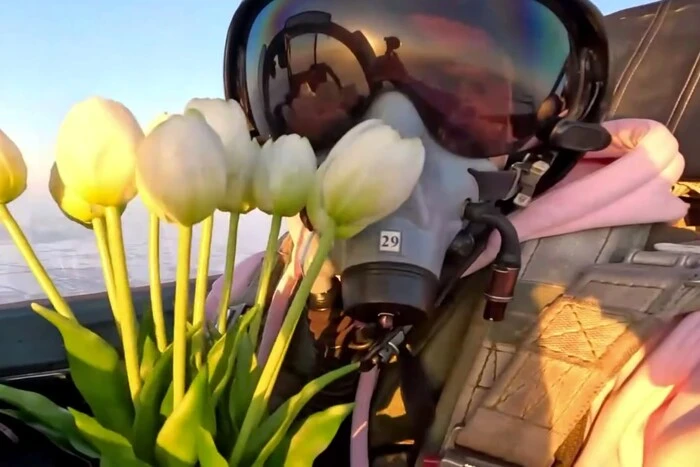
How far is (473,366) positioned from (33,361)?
59 centimetres

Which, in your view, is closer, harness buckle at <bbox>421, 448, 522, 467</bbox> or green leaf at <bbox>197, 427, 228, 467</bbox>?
green leaf at <bbox>197, 427, 228, 467</bbox>

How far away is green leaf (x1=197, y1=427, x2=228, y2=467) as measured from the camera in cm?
36

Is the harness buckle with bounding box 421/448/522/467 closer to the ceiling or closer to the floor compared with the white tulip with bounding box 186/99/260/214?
closer to the floor

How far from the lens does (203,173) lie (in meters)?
0.34

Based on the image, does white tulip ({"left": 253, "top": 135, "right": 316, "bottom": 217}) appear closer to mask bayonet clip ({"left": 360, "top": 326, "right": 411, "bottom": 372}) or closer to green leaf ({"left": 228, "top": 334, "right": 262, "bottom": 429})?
green leaf ({"left": 228, "top": 334, "right": 262, "bottom": 429})

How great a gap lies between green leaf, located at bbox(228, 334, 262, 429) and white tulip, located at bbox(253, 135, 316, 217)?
81 mm

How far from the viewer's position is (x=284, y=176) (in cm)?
39

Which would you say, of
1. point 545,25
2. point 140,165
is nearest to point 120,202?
point 140,165

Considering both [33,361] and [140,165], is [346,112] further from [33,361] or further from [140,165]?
[33,361]

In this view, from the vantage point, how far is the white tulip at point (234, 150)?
40 cm

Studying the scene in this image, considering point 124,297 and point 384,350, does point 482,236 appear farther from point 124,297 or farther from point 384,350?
point 124,297

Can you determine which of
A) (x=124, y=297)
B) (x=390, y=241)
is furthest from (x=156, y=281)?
(x=390, y=241)

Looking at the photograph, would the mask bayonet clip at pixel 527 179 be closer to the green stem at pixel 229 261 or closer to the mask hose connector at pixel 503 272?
the mask hose connector at pixel 503 272

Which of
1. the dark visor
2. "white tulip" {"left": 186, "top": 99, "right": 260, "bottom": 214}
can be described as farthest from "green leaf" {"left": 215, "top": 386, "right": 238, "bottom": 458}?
the dark visor
